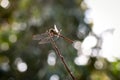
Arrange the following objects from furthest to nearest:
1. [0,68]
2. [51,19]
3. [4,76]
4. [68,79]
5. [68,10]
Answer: [68,10], [51,19], [0,68], [4,76], [68,79]

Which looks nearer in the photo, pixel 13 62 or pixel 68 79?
pixel 68 79

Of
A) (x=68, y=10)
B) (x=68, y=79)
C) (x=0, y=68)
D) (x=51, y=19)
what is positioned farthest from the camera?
(x=68, y=10)

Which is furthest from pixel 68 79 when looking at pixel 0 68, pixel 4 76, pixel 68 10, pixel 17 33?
pixel 68 10

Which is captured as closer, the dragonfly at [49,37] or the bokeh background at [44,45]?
the dragonfly at [49,37]

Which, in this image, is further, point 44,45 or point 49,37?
point 44,45

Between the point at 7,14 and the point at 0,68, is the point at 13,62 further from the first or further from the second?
the point at 7,14

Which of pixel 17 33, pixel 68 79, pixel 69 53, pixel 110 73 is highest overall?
pixel 68 79

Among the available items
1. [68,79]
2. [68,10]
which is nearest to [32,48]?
[68,10]

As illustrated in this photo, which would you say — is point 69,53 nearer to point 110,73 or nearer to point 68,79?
point 110,73

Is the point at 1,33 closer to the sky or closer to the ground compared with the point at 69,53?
closer to the sky

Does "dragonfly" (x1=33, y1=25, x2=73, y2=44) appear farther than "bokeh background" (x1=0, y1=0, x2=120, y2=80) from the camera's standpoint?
No
